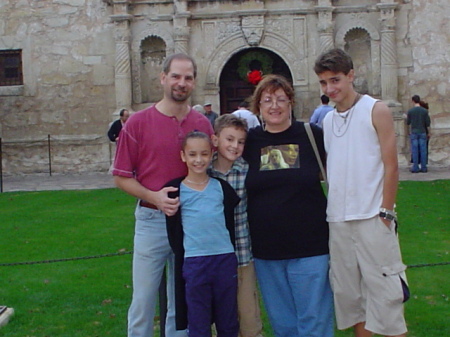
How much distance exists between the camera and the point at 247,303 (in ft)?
15.1

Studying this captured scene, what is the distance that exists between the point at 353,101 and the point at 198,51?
13845 mm

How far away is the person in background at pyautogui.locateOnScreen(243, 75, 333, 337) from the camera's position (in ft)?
14.5

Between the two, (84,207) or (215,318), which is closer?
(215,318)

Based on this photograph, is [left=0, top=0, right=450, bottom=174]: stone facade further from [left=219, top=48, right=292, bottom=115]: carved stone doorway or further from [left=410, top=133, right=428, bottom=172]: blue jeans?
[left=410, top=133, right=428, bottom=172]: blue jeans

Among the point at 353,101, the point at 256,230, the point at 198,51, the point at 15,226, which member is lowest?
the point at 15,226

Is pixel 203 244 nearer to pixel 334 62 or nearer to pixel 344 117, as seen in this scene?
pixel 344 117

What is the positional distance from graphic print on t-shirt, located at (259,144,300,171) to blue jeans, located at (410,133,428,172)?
1253 centimetres

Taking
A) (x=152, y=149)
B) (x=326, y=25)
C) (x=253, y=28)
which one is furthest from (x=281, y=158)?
(x=253, y=28)

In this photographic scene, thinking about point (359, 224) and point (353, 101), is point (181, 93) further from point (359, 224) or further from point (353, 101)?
point (359, 224)

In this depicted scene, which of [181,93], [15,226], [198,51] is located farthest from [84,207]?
[181,93]

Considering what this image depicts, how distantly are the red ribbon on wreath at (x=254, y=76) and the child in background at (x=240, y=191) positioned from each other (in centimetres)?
1247

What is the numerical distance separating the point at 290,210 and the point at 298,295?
527mm

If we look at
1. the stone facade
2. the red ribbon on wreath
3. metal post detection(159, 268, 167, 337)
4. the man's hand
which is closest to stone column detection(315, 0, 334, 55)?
the stone facade

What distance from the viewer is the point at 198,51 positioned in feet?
58.9
